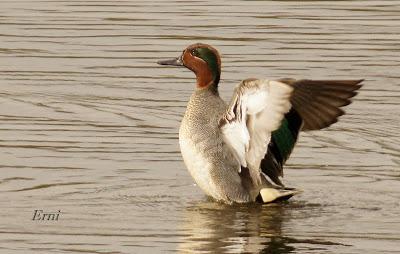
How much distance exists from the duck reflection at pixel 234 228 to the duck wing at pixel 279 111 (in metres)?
0.34

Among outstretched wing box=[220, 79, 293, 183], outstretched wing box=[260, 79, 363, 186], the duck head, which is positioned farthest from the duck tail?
the duck head

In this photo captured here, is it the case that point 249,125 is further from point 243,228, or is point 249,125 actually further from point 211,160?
point 243,228

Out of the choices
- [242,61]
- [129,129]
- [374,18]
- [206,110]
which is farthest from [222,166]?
[374,18]

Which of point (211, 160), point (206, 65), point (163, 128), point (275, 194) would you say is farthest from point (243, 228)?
point (163, 128)

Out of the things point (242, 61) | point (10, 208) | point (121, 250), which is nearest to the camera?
point (121, 250)

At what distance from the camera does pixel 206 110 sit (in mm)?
11508

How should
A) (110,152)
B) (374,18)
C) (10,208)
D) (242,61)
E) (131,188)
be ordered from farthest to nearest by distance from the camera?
(374,18), (242,61), (110,152), (131,188), (10,208)

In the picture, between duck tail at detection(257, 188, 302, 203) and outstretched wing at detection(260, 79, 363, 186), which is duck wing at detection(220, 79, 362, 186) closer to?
outstretched wing at detection(260, 79, 363, 186)

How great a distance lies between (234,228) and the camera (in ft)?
34.6

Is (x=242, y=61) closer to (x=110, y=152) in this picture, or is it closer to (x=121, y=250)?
(x=110, y=152)

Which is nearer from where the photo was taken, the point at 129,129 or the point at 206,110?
the point at 206,110

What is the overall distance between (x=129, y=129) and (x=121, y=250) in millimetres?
4205

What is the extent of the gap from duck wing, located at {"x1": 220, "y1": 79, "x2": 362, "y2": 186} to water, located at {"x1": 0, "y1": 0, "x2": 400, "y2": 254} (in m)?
0.44

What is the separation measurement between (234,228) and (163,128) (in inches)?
136
